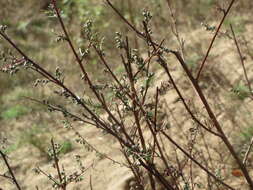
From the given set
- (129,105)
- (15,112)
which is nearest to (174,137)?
(129,105)

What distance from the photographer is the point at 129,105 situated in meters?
1.81

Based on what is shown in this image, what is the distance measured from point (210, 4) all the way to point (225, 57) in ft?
5.74

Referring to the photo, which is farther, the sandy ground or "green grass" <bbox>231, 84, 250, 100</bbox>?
"green grass" <bbox>231, 84, 250, 100</bbox>

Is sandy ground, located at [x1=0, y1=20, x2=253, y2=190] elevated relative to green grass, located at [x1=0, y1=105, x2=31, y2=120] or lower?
lower

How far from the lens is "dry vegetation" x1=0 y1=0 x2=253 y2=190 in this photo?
1763mm

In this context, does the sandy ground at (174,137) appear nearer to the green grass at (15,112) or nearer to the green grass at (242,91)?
the green grass at (242,91)

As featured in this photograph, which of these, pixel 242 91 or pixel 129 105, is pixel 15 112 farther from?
pixel 129 105

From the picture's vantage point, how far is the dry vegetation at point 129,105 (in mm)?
1763

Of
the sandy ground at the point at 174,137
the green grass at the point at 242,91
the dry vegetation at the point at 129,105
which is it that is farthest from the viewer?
the green grass at the point at 242,91

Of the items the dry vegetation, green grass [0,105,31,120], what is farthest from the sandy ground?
green grass [0,105,31,120]

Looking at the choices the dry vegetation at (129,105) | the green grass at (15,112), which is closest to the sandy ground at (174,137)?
the dry vegetation at (129,105)

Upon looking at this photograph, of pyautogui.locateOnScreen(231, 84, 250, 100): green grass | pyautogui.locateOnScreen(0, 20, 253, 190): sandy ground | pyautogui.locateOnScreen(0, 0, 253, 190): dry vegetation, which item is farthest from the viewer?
pyautogui.locateOnScreen(231, 84, 250, 100): green grass

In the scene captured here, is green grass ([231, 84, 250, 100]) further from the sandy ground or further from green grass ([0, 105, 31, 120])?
green grass ([0, 105, 31, 120])

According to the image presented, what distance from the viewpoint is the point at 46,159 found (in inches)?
174
